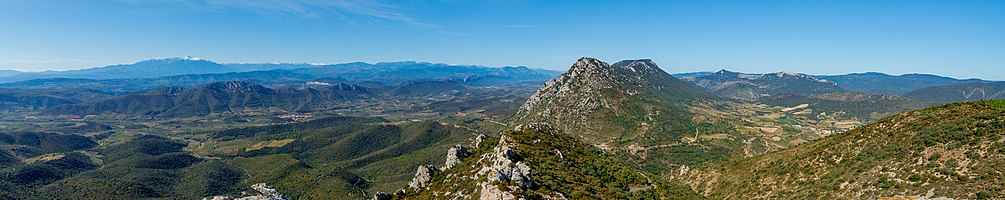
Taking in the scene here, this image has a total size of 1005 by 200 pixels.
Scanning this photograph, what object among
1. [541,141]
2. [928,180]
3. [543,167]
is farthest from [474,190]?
[928,180]

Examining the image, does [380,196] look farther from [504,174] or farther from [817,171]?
[817,171]

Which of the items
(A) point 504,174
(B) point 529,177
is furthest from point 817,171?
(A) point 504,174

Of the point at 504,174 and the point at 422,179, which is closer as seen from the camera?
the point at 504,174

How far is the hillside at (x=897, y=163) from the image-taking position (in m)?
65.4

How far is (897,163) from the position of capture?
7600cm

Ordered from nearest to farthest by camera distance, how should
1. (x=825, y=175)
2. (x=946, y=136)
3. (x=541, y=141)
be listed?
(x=946, y=136) < (x=825, y=175) < (x=541, y=141)

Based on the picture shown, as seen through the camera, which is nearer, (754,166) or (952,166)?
(952,166)

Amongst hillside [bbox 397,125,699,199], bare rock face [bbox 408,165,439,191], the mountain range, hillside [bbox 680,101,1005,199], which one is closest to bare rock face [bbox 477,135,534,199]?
hillside [bbox 397,125,699,199]

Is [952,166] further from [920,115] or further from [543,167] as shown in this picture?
[543,167]

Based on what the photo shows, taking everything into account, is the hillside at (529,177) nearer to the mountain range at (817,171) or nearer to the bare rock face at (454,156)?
the bare rock face at (454,156)

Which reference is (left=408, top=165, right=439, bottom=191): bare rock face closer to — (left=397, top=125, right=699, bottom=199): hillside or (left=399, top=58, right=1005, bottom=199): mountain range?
(left=397, top=125, right=699, bottom=199): hillside

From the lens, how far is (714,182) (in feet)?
367

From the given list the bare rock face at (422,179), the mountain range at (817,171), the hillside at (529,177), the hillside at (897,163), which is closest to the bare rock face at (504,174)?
the hillside at (529,177)

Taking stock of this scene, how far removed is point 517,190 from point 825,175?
59.1 meters
